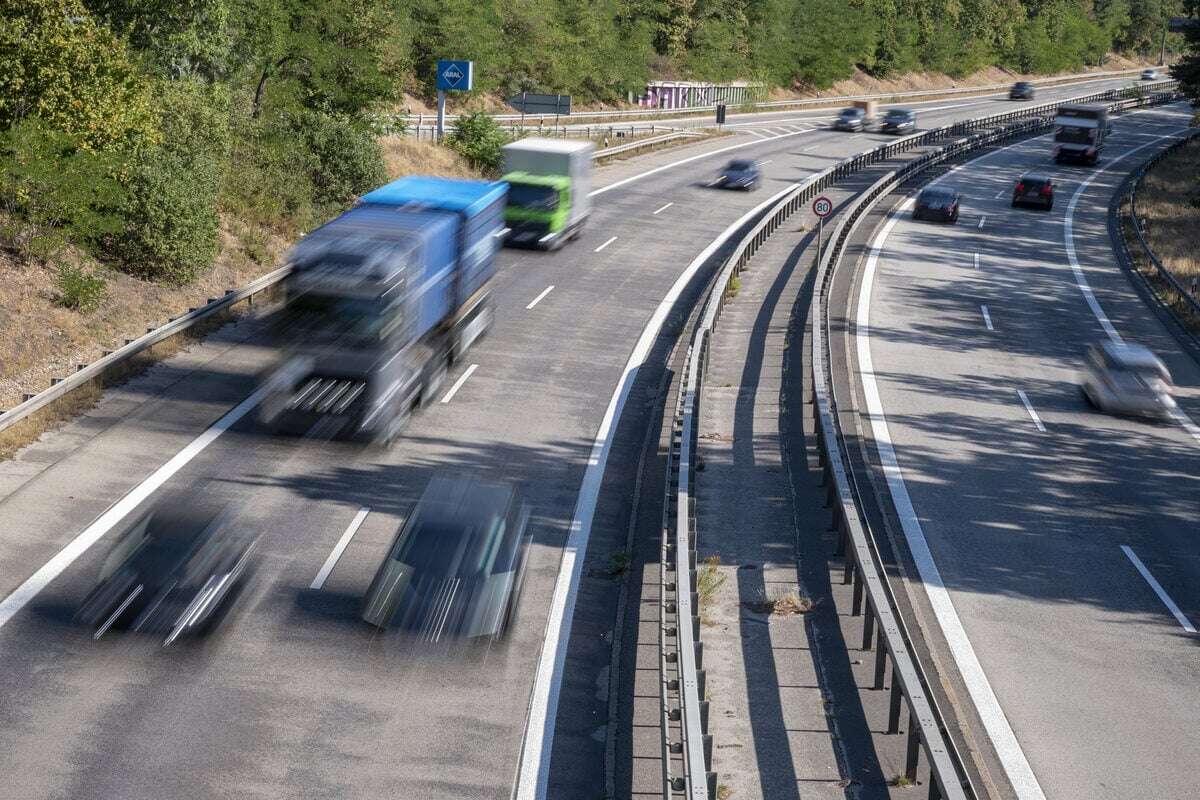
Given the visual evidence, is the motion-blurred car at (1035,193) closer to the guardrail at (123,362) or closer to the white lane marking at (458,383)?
the white lane marking at (458,383)

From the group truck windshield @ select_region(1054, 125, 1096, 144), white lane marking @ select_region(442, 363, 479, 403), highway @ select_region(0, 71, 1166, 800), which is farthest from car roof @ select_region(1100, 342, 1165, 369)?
truck windshield @ select_region(1054, 125, 1096, 144)

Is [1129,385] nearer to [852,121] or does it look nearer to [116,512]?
[116,512]

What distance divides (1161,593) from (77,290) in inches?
874

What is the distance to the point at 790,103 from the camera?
100188mm

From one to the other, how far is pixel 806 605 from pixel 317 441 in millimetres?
9151

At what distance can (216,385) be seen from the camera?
23172mm

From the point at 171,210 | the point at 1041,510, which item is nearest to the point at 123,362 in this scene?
the point at 171,210

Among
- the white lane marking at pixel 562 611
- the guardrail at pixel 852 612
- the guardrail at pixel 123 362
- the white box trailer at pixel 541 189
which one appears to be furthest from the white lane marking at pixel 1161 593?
the white box trailer at pixel 541 189

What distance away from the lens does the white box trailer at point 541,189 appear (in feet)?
121

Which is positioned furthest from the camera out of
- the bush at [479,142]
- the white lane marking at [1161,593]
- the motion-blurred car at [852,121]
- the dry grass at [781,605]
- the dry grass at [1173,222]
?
the motion-blurred car at [852,121]

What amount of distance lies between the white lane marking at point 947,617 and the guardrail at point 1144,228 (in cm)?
1314

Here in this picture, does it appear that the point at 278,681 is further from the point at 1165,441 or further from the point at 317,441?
the point at 1165,441

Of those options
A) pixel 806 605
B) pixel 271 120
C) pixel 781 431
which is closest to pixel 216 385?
pixel 781 431

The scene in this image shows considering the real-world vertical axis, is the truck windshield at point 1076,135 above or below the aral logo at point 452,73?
below
